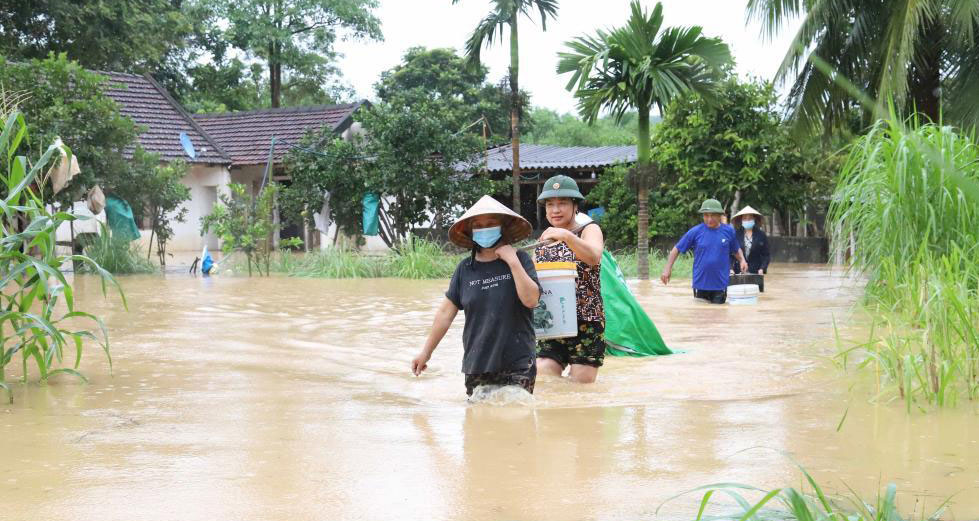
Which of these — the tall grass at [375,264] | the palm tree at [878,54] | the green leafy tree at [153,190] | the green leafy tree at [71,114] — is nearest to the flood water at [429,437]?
the palm tree at [878,54]

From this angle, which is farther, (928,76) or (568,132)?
(568,132)

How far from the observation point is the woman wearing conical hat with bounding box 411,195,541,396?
5.52m

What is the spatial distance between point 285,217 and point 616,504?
1894 cm

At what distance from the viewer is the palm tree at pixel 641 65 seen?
54.5 feet

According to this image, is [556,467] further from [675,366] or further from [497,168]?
[497,168]

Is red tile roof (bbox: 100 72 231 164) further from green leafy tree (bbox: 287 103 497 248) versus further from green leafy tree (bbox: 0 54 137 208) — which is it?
green leafy tree (bbox: 0 54 137 208)

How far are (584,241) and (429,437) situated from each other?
1.69 m

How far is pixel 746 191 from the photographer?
2270 centimetres

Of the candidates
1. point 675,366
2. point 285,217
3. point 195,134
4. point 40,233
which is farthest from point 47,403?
point 195,134

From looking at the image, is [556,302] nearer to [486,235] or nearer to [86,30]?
[486,235]

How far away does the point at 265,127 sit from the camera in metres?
28.6

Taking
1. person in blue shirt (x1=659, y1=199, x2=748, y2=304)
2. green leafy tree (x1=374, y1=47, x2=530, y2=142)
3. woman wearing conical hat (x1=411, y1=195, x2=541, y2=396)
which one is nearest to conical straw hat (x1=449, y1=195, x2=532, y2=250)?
woman wearing conical hat (x1=411, y1=195, x2=541, y2=396)

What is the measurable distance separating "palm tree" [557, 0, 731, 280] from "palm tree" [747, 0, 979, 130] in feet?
3.78

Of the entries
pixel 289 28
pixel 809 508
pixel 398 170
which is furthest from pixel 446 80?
pixel 809 508
